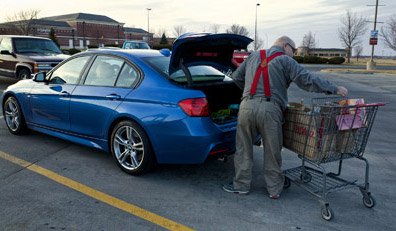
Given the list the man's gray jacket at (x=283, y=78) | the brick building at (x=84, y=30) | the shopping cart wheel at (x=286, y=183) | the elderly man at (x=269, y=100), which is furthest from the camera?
the brick building at (x=84, y=30)

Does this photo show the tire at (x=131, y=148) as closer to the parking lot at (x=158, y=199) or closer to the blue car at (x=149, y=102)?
the blue car at (x=149, y=102)

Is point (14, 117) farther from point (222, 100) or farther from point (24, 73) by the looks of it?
point (24, 73)

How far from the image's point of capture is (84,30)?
301ft

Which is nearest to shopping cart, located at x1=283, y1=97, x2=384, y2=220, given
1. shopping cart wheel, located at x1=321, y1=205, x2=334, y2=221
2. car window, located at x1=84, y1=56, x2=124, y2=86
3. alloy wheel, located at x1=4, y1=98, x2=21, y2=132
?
shopping cart wheel, located at x1=321, y1=205, x2=334, y2=221

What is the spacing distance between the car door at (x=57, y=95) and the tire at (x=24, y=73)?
274 inches

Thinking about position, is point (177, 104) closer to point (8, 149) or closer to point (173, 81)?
point (173, 81)

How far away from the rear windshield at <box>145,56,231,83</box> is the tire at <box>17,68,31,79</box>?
8.85 metres

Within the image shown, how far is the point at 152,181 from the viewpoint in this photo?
4641mm

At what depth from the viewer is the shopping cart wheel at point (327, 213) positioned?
369cm

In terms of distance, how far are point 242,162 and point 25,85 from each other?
4072mm

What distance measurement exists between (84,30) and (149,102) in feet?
307

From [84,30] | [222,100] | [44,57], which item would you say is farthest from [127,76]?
[84,30]

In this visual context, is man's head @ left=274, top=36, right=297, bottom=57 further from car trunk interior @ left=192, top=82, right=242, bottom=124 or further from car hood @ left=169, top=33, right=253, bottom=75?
car trunk interior @ left=192, top=82, right=242, bottom=124

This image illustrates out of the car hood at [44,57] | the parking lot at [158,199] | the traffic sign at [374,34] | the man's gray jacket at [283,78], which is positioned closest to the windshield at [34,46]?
the car hood at [44,57]
